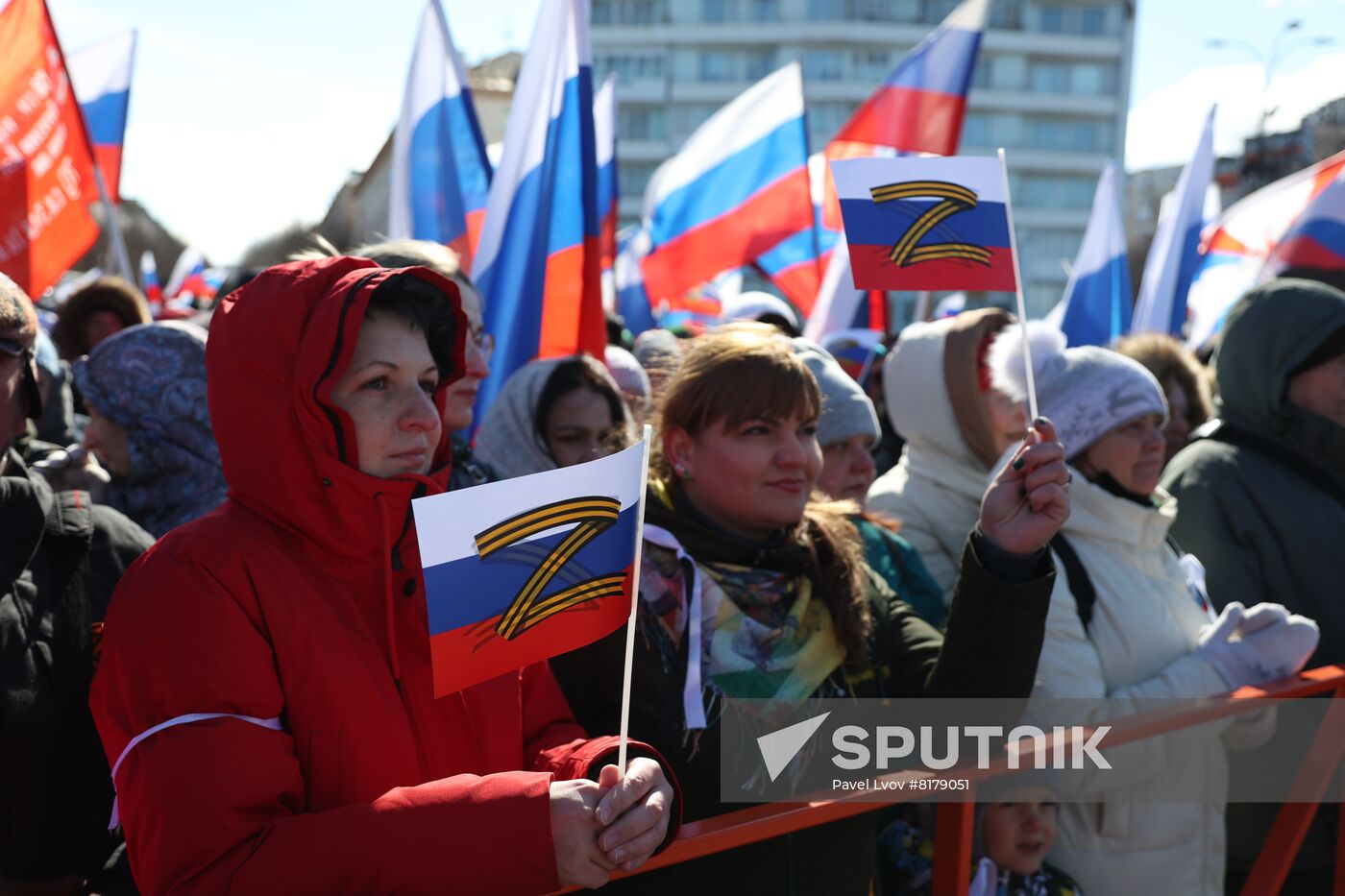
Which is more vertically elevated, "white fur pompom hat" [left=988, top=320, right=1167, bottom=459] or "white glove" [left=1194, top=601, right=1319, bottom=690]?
"white fur pompom hat" [left=988, top=320, right=1167, bottom=459]

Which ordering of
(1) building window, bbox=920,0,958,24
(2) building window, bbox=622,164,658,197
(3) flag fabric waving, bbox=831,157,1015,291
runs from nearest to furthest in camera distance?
(3) flag fabric waving, bbox=831,157,1015,291, (2) building window, bbox=622,164,658,197, (1) building window, bbox=920,0,958,24

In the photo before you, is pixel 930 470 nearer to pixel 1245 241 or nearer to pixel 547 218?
pixel 547 218

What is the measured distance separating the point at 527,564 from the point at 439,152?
14.5 ft

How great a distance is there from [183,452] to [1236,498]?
118 inches

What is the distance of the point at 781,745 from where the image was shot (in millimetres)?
2375

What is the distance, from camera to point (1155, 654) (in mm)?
2906

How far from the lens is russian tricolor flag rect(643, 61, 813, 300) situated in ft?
→ 23.4

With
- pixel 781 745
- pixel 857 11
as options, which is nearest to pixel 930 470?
pixel 781 745

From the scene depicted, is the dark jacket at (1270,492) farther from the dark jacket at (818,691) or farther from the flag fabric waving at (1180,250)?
the flag fabric waving at (1180,250)

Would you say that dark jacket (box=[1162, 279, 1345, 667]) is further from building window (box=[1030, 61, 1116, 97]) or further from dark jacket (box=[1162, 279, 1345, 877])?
building window (box=[1030, 61, 1116, 97])

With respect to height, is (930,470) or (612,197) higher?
(612,197)

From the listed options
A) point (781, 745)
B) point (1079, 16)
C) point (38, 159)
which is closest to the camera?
point (781, 745)

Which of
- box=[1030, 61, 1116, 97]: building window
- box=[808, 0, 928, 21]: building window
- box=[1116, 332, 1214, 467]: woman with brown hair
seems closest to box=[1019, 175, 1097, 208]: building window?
box=[1030, 61, 1116, 97]: building window

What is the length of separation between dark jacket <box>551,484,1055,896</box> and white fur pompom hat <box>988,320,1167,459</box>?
0.78m
